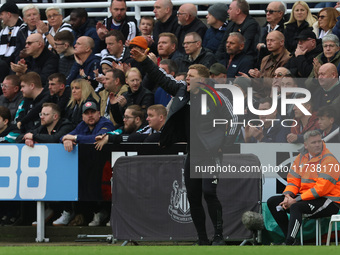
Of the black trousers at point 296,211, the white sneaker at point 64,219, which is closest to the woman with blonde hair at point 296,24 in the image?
the black trousers at point 296,211

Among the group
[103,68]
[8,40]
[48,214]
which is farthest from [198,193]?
[8,40]

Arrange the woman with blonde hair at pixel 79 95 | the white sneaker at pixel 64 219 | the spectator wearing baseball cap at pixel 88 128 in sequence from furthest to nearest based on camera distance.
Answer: the woman with blonde hair at pixel 79 95 < the white sneaker at pixel 64 219 < the spectator wearing baseball cap at pixel 88 128

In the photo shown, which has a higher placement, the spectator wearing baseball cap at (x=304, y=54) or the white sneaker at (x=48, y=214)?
the spectator wearing baseball cap at (x=304, y=54)

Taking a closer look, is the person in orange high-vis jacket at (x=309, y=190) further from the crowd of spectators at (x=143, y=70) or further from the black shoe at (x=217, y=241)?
the black shoe at (x=217, y=241)

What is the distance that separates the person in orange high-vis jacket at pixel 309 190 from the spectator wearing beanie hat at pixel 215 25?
436cm

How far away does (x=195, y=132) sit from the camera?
32.6 feet

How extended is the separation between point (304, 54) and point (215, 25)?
2.22m

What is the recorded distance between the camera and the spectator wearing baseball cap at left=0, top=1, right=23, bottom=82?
17031 mm

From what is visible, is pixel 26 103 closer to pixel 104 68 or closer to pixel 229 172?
pixel 104 68

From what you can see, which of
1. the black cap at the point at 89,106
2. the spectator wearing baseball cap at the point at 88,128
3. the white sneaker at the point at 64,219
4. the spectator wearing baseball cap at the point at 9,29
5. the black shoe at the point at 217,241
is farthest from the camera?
the spectator wearing baseball cap at the point at 9,29

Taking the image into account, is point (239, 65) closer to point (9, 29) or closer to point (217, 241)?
→ point (217, 241)

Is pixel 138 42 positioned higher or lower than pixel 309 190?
higher

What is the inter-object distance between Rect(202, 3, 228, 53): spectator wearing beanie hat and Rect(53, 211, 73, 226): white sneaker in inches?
161

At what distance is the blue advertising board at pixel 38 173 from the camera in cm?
1266
